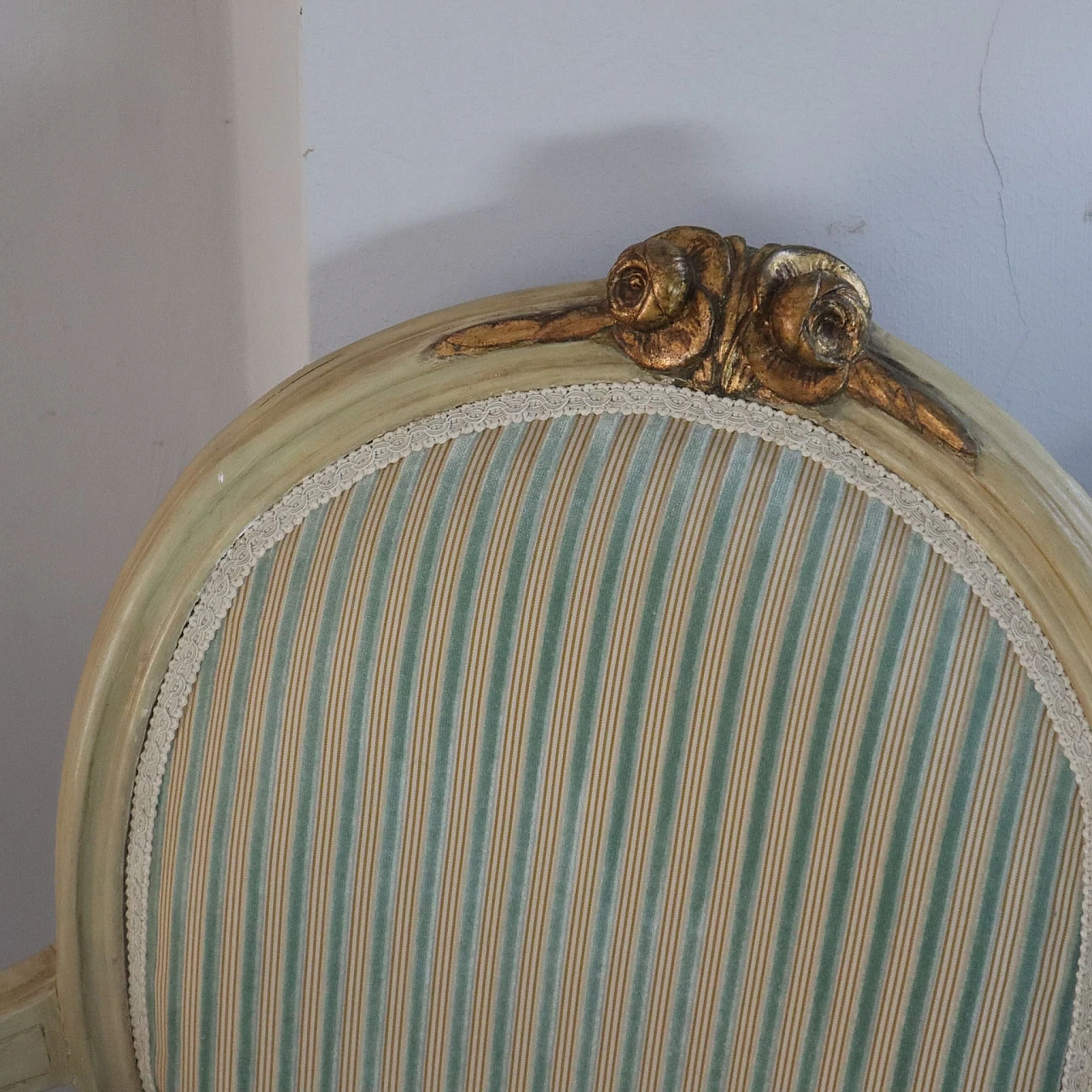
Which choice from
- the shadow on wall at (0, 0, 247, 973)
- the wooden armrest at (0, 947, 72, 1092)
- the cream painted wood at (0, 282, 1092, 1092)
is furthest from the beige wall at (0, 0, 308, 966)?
the wooden armrest at (0, 947, 72, 1092)

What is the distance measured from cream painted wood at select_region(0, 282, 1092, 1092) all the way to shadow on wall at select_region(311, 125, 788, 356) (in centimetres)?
6

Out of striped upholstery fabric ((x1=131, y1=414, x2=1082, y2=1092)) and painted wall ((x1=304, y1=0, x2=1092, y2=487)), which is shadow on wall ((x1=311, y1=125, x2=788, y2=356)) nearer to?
painted wall ((x1=304, y1=0, x2=1092, y2=487))

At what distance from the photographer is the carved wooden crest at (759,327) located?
1.29ft

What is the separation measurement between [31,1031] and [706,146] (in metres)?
0.48

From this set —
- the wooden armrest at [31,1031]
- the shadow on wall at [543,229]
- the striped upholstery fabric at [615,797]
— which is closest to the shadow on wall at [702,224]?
the shadow on wall at [543,229]

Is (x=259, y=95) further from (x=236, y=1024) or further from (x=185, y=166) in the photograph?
(x=236, y=1024)

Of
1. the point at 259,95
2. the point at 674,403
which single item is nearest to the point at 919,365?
the point at 674,403

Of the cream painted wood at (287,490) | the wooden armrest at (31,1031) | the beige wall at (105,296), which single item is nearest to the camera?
the cream painted wood at (287,490)

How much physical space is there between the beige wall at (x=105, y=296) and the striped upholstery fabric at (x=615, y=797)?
6.7 inches

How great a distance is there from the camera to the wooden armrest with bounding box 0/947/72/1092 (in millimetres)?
493

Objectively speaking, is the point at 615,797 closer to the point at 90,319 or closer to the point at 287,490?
the point at 287,490

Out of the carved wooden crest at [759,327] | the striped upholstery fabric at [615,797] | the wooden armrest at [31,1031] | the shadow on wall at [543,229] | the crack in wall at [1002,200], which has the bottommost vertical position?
the wooden armrest at [31,1031]

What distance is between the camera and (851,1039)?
414 mm

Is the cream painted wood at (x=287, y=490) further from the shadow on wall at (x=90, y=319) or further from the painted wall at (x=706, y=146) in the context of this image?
the shadow on wall at (x=90, y=319)
